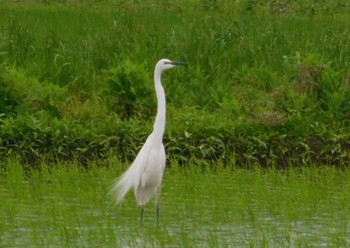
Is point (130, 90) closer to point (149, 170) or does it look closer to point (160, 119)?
point (160, 119)

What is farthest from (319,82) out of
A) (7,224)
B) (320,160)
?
(7,224)

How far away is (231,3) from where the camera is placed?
21672mm

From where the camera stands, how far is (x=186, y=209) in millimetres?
8500

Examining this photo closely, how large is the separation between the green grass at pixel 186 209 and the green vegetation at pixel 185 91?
47 cm

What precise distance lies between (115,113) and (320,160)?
83.0 inches

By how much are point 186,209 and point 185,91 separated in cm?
388

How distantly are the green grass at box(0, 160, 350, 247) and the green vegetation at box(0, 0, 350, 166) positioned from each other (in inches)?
18.3

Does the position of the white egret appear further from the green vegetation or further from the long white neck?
the green vegetation

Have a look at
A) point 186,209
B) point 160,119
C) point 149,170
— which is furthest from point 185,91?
point 186,209

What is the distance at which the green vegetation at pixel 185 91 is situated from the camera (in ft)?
34.7

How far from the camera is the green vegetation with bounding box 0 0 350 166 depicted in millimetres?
10578

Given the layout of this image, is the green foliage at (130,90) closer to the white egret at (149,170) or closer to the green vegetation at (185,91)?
the green vegetation at (185,91)

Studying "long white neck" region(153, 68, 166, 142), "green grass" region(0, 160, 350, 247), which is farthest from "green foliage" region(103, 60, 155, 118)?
"long white neck" region(153, 68, 166, 142)

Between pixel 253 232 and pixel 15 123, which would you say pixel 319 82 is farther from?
pixel 253 232
